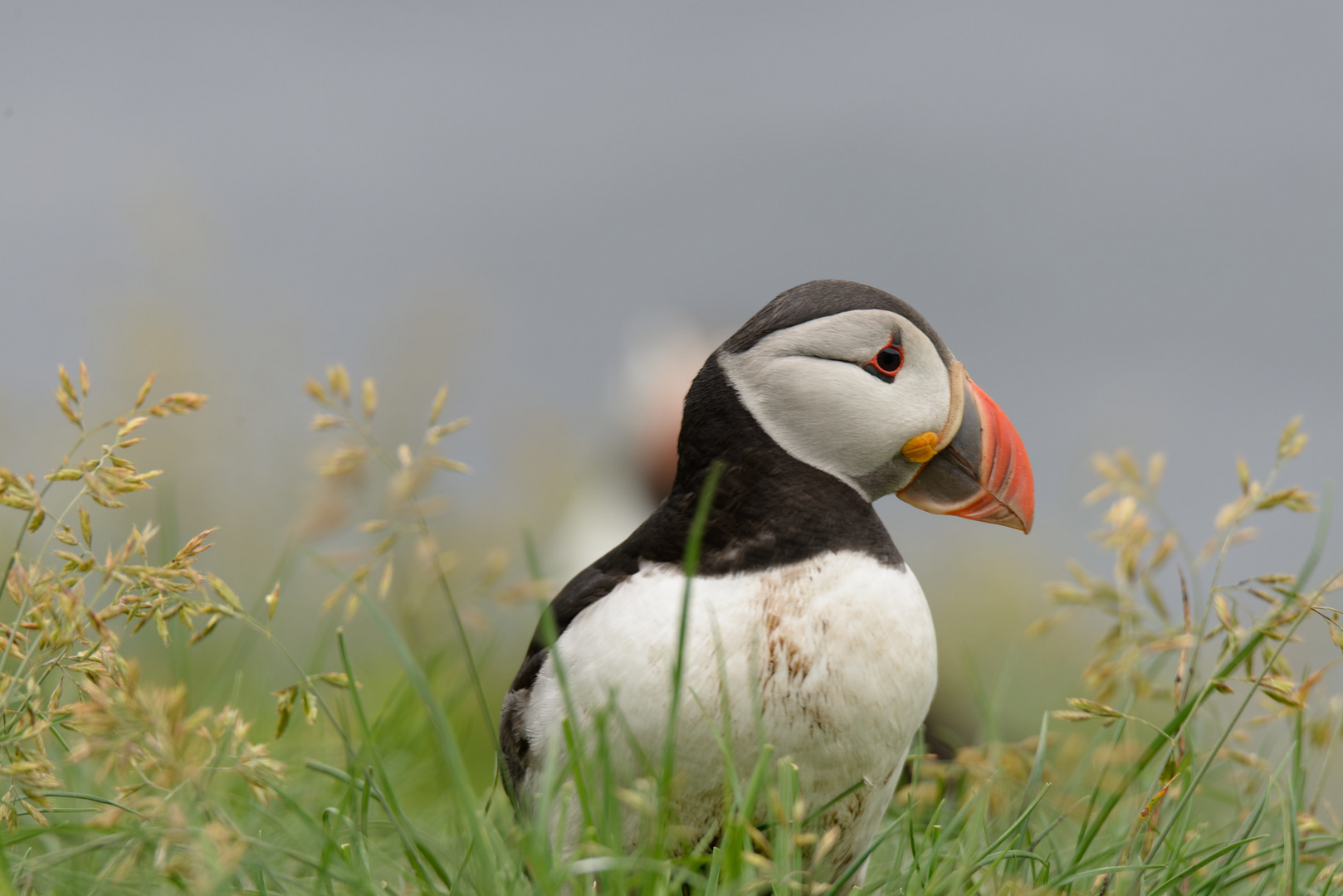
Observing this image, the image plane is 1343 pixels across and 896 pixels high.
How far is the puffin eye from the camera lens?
2.27 metres

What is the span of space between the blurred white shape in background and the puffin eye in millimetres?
3135

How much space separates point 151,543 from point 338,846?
142 inches

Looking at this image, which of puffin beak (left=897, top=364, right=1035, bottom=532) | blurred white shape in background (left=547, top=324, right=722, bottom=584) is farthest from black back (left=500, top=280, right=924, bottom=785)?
blurred white shape in background (left=547, top=324, right=722, bottom=584)

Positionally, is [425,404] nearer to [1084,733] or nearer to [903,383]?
[1084,733]

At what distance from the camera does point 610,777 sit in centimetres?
190

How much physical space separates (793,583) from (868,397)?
0.40 m

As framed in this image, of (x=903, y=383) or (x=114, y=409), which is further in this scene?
(x=114, y=409)

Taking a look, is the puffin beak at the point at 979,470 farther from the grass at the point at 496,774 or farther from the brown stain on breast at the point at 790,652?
the brown stain on breast at the point at 790,652

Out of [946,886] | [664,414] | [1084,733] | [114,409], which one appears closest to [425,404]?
[664,414]

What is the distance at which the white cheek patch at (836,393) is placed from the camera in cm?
223

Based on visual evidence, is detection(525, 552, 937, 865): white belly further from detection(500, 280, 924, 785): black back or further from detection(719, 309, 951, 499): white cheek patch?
detection(719, 309, 951, 499): white cheek patch

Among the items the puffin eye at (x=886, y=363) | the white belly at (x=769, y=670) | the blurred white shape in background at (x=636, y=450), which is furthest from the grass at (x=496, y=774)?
the blurred white shape in background at (x=636, y=450)

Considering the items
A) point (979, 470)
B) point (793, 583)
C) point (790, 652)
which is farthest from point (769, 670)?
point (979, 470)

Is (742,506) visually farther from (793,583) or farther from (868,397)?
(868,397)
